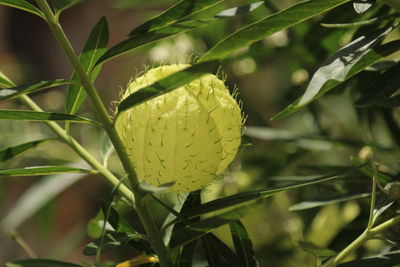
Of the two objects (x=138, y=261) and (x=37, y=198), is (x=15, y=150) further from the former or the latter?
(x=37, y=198)

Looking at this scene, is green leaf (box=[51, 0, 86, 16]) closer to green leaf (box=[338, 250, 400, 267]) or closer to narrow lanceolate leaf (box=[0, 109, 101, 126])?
narrow lanceolate leaf (box=[0, 109, 101, 126])

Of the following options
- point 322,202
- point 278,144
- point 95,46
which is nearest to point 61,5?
point 95,46

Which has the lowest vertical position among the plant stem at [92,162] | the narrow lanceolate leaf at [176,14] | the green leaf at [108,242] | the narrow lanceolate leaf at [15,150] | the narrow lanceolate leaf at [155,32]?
the green leaf at [108,242]

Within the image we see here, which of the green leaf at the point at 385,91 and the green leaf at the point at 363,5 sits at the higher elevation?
the green leaf at the point at 363,5

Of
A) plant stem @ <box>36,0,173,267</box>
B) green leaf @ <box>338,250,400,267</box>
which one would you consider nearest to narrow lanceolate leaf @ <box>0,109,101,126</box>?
plant stem @ <box>36,0,173,267</box>

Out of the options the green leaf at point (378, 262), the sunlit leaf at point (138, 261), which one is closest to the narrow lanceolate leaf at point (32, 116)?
the sunlit leaf at point (138, 261)

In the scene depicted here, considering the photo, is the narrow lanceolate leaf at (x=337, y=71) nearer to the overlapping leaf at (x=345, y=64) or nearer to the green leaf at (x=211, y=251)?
the overlapping leaf at (x=345, y=64)

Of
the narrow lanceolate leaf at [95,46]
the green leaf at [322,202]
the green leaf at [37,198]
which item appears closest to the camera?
the narrow lanceolate leaf at [95,46]

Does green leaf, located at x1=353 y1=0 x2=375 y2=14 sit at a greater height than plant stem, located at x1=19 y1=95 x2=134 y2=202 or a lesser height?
greater
